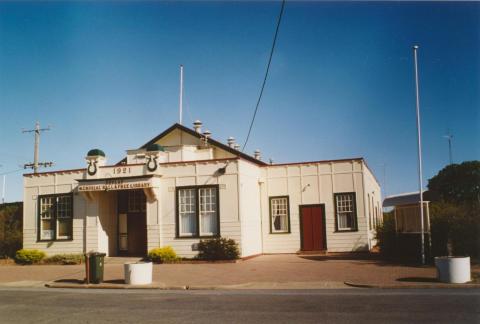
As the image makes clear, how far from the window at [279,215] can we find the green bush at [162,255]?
5.73 m

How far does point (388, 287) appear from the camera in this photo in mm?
13023

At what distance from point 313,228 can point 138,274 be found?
1131cm

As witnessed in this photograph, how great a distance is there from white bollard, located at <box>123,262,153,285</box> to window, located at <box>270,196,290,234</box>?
10.5 m

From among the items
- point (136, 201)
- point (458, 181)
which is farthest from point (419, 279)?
point (458, 181)

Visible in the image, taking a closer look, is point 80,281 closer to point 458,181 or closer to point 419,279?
point 419,279

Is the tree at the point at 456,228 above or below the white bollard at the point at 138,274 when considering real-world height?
above

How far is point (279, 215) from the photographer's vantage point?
2478 cm

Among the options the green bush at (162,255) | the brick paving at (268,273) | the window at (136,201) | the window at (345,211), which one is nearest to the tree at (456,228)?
the brick paving at (268,273)

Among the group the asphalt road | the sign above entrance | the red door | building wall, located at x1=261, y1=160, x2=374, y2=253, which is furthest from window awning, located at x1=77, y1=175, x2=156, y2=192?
the asphalt road

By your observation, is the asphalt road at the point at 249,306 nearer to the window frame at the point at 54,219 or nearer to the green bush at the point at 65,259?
the green bush at the point at 65,259

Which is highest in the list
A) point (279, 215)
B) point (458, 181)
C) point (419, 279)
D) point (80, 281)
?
point (458, 181)

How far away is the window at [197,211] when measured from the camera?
72.1 feet

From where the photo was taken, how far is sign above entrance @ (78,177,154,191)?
22.2 m

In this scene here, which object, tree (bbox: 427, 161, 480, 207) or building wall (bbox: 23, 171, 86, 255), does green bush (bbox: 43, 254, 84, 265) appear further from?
tree (bbox: 427, 161, 480, 207)
